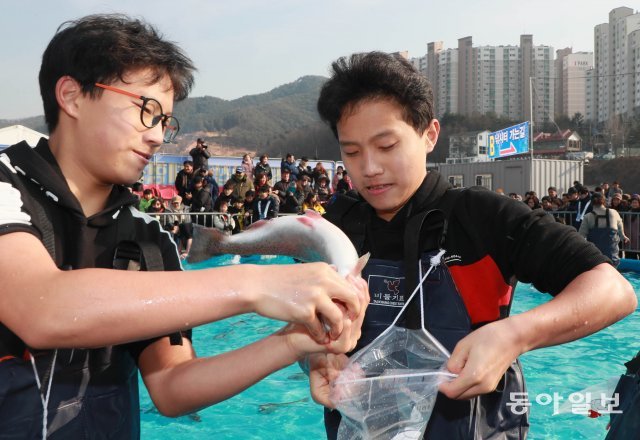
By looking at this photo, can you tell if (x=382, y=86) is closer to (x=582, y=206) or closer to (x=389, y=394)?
(x=389, y=394)

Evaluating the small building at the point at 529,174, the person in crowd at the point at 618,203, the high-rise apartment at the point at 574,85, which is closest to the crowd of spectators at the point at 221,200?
the person in crowd at the point at 618,203

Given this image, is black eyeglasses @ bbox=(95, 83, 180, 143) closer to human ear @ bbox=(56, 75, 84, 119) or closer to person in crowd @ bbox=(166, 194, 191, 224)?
human ear @ bbox=(56, 75, 84, 119)

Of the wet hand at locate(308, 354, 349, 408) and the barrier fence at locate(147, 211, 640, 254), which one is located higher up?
the wet hand at locate(308, 354, 349, 408)

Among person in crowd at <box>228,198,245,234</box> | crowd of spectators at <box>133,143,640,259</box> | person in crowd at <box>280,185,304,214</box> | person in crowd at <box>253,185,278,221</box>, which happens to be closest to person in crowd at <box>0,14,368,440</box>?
crowd of spectators at <box>133,143,640,259</box>

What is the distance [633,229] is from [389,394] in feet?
49.5

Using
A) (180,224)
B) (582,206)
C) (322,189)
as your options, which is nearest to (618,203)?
(582,206)

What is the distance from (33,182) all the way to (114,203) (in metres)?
0.28

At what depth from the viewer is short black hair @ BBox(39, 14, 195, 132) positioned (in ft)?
5.77

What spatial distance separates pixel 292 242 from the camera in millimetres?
1874

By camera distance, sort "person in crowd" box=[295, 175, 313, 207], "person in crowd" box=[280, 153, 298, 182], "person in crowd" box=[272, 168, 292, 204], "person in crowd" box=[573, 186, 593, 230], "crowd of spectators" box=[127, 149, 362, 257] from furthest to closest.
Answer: "person in crowd" box=[280, 153, 298, 182]
"person in crowd" box=[295, 175, 313, 207]
"person in crowd" box=[272, 168, 292, 204]
"crowd of spectators" box=[127, 149, 362, 257]
"person in crowd" box=[573, 186, 593, 230]

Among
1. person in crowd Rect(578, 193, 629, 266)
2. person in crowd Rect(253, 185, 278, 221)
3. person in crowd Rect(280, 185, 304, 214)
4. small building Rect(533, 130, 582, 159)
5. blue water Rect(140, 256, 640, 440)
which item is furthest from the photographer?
small building Rect(533, 130, 582, 159)

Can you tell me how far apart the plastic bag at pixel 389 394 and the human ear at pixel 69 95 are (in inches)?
46.7

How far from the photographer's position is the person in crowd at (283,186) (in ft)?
56.1

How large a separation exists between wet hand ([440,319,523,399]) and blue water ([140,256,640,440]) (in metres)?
4.35
